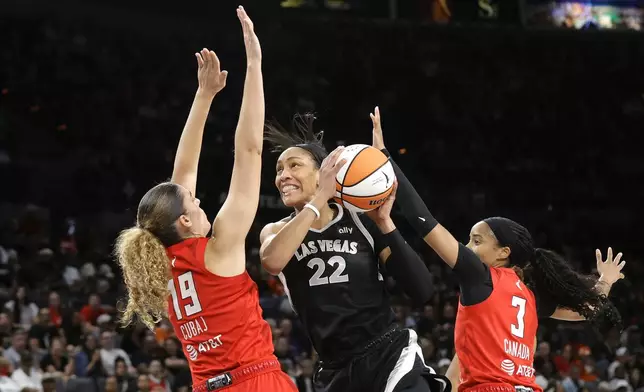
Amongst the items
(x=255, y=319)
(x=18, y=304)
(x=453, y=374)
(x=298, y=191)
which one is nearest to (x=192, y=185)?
(x=298, y=191)

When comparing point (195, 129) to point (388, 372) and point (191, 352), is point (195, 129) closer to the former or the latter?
point (191, 352)

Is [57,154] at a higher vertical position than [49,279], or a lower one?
higher

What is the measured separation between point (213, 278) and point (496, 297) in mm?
1646

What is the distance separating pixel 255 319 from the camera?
385 cm

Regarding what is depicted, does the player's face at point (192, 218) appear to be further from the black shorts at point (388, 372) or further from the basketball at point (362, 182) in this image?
the black shorts at point (388, 372)

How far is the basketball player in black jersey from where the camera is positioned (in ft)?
13.4

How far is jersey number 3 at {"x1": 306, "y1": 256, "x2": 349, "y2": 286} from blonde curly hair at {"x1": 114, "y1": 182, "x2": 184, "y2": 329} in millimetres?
682

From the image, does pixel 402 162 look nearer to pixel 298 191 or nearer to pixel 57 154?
pixel 57 154

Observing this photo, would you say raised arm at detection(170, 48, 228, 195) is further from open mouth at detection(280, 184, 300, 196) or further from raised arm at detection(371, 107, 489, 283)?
raised arm at detection(371, 107, 489, 283)

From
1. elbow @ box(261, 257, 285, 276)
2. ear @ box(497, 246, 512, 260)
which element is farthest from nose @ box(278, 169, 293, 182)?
ear @ box(497, 246, 512, 260)

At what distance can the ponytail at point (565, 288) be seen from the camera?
522cm

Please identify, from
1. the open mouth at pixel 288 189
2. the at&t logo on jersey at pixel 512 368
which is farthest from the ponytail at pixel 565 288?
the open mouth at pixel 288 189

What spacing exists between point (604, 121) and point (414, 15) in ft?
15.7

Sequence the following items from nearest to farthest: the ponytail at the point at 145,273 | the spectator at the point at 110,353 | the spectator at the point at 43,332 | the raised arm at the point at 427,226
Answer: the ponytail at the point at 145,273
the raised arm at the point at 427,226
the spectator at the point at 110,353
the spectator at the point at 43,332
